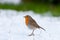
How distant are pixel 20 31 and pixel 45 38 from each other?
4.80 ft

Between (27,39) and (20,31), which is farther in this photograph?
(20,31)

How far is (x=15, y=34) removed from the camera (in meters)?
9.68

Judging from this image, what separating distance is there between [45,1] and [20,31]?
1766 centimetres

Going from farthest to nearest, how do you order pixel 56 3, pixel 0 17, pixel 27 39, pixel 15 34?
1. pixel 56 3
2. pixel 0 17
3. pixel 15 34
4. pixel 27 39

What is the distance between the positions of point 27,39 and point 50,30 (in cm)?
200

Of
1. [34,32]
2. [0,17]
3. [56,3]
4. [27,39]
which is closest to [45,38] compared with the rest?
[27,39]

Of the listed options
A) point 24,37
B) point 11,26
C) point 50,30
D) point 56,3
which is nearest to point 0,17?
point 11,26

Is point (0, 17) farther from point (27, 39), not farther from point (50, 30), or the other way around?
point (27, 39)

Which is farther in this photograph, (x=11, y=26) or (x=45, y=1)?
(x=45, y=1)

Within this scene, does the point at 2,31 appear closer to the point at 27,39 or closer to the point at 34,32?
the point at 34,32

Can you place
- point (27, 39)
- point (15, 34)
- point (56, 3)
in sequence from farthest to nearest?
point (56, 3), point (15, 34), point (27, 39)

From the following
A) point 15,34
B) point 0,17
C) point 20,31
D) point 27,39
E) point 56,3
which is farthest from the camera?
point 56,3

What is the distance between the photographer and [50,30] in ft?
35.2

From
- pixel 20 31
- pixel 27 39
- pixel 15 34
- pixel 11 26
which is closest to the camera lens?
pixel 27 39
